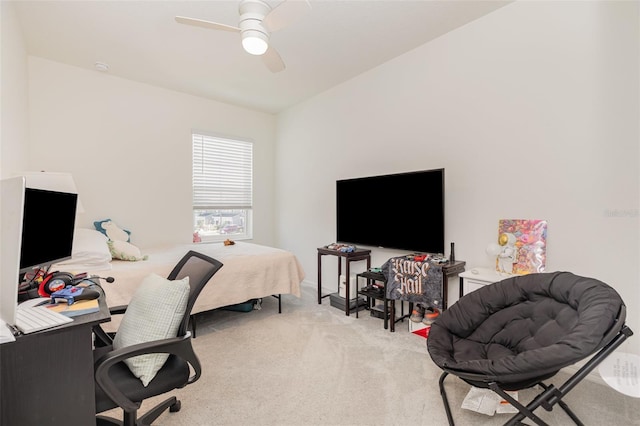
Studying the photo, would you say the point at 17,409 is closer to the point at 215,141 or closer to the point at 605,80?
the point at 605,80

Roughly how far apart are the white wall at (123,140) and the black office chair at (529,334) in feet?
12.4

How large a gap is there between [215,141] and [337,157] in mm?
1963

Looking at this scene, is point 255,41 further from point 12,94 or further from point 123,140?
point 123,140

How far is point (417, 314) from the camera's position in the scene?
2986 mm

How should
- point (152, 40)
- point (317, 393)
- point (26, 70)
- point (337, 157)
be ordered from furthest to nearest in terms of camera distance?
1. point (337, 157)
2. point (26, 70)
3. point (152, 40)
4. point (317, 393)

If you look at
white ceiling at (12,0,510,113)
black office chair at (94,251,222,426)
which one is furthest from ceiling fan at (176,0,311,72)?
black office chair at (94,251,222,426)

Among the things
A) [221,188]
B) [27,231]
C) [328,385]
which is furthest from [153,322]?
[221,188]

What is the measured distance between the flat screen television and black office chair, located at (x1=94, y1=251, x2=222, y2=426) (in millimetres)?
2103

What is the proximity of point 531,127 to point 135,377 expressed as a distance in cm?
303

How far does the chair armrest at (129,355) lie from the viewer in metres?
1.18

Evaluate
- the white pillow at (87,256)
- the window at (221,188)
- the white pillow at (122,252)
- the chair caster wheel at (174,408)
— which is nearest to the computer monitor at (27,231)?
the white pillow at (87,256)

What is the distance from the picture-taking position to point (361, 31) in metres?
2.85

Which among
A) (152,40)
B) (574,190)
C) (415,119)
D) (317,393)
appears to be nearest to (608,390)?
(574,190)

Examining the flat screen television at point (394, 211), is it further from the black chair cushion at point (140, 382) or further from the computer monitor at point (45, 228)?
the computer monitor at point (45, 228)
